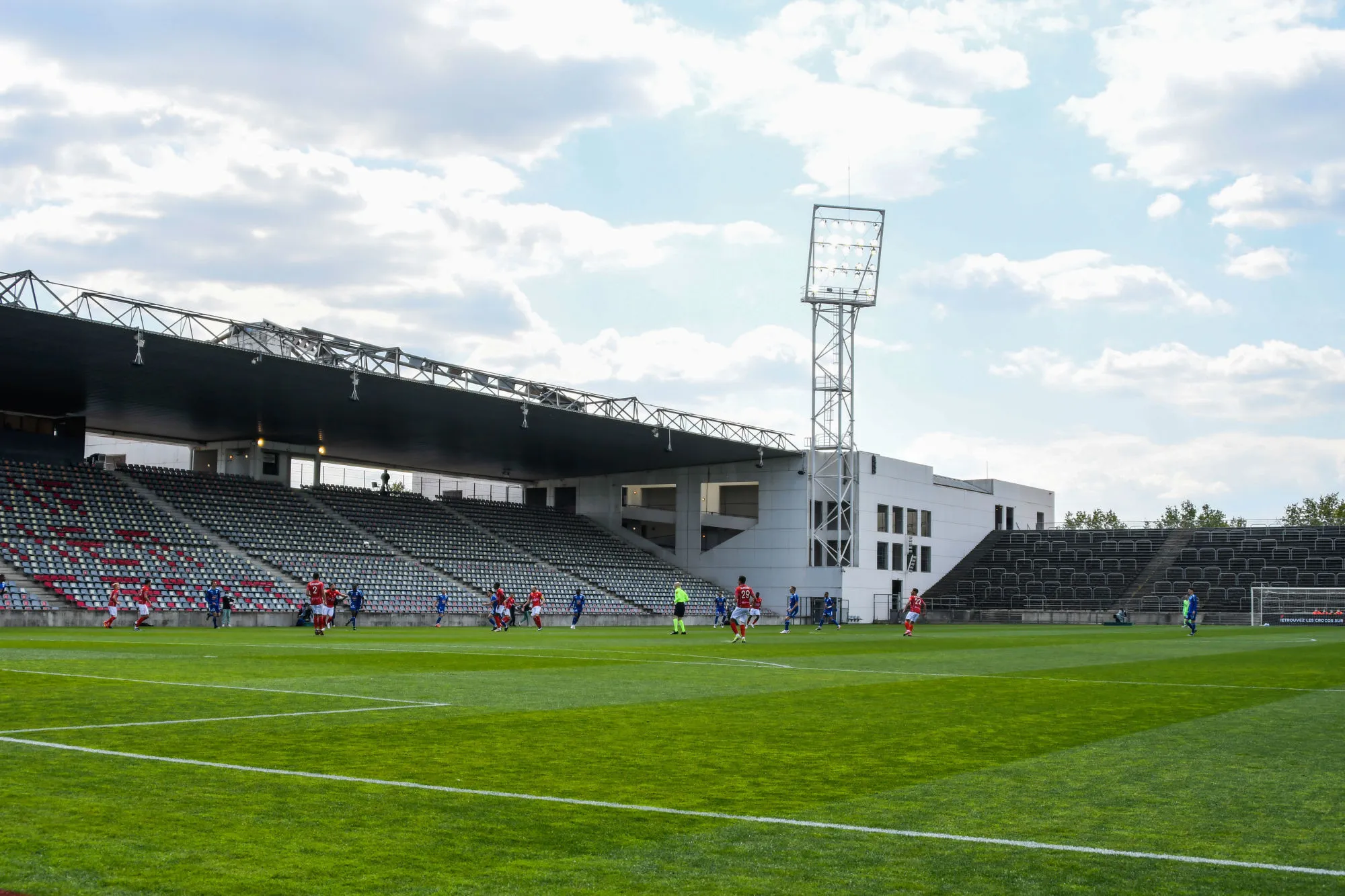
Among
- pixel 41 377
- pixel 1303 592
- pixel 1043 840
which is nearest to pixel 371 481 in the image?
pixel 41 377

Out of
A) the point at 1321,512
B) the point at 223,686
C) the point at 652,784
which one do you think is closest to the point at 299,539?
the point at 223,686

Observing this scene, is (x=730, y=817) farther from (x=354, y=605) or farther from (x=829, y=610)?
(x=829, y=610)

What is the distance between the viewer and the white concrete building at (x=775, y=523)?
69562 mm

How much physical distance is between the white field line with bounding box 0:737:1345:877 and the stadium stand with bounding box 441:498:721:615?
55399mm

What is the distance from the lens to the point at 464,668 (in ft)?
67.4

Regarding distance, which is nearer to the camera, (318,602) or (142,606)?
(318,602)

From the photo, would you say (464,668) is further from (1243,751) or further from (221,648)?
(1243,751)

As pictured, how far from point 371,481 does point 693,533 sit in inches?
724

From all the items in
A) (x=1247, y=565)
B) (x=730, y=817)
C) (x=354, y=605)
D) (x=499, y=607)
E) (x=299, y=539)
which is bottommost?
→ (x=354, y=605)

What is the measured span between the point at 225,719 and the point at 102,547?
37609mm

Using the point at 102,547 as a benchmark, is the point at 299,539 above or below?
above

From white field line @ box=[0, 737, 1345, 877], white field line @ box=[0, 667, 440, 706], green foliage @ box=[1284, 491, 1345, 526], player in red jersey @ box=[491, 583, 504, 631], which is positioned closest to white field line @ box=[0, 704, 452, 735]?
white field line @ box=[0, 667, 440, 706]

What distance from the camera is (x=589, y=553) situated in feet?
226

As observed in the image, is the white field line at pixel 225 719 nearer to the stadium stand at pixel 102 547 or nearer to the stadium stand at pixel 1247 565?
the stadium stand at pixel 102 547
